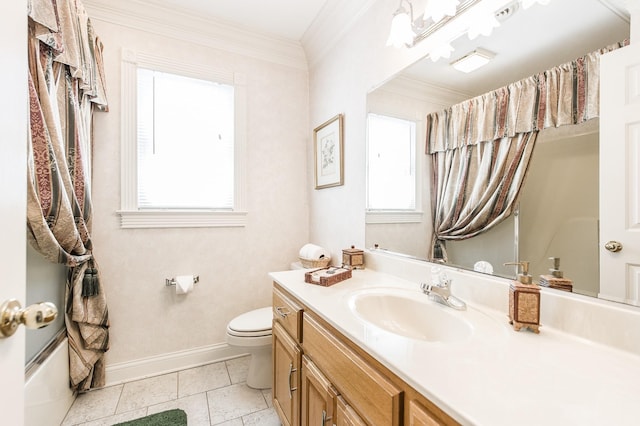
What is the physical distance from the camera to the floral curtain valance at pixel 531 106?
0.81 m

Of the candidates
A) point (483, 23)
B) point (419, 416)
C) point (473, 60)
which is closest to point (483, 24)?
point (483, 23)

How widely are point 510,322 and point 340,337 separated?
1.75 ft

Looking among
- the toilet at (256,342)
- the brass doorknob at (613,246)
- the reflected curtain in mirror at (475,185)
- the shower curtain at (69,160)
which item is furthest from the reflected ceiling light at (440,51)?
the toilet at (256,342)

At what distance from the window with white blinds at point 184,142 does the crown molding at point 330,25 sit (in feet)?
2.51

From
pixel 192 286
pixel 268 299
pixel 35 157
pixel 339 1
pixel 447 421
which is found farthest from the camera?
pixel 268 299

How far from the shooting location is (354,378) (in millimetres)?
831

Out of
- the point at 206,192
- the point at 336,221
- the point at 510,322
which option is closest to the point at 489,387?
the point at 510,322

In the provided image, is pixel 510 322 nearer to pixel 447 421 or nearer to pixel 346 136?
pixel 447 421

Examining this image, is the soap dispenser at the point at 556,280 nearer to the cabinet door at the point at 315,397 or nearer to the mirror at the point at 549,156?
the mirror at the point at 549,156

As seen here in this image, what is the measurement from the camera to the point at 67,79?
1.45 m

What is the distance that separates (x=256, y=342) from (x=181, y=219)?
1.03m

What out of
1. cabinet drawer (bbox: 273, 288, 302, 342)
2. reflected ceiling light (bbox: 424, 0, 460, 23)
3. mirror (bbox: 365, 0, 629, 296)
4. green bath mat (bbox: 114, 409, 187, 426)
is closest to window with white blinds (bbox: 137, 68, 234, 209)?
cabinet drawer (bbox: 273, 288, 302, 342)

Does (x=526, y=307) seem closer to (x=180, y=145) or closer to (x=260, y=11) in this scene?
(x=180, y=145)

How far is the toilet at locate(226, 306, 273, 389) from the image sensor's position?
5.81ft
